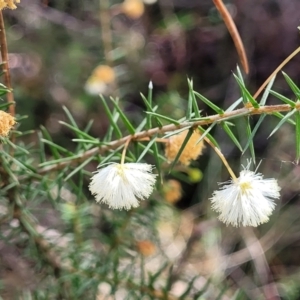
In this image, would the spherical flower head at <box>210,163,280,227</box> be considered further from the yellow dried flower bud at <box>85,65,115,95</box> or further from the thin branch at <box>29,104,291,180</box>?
the yellow dried flower bud at <box>85,65,115,95</box>

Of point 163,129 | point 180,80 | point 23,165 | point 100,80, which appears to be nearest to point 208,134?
point 163,129

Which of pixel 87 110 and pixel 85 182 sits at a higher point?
pixel 87 110

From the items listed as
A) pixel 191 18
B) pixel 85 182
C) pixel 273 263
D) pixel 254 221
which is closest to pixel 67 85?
pixel 85 182

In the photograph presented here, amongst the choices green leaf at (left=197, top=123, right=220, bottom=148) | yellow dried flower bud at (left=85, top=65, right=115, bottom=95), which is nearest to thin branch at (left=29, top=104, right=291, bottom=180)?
green leaf at (left=197, top=123, right=220, bottom=148)

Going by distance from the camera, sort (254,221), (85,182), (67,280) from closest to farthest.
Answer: (254,221)
(67,280)
(85,182)

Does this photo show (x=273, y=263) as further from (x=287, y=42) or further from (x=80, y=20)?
(x=80, y=20)

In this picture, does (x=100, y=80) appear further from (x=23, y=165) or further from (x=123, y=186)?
(x=123, y=186)

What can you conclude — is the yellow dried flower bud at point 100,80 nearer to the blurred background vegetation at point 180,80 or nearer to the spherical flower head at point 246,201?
the blurred background vegetation at point 180,80
